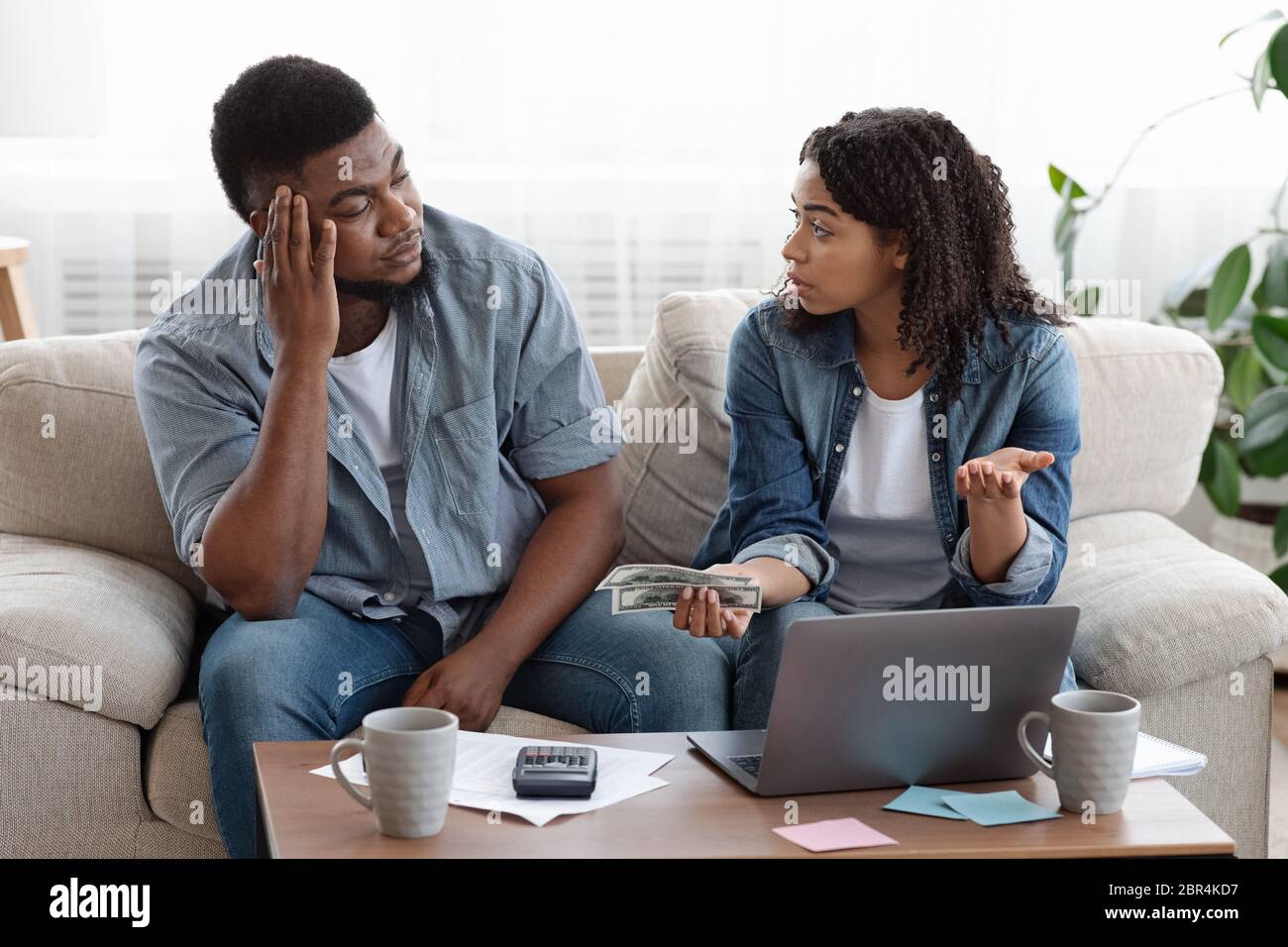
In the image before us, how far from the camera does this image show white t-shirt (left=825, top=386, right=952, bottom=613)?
69.1 inches

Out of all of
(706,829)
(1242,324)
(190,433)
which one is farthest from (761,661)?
(1242,324)

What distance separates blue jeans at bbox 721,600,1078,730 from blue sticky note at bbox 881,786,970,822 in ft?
1.23

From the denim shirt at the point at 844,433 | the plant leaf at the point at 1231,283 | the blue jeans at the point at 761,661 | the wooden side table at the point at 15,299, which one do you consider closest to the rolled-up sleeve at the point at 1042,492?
Answer: the denim shirt at the point at 844,433

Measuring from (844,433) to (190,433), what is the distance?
814 mm

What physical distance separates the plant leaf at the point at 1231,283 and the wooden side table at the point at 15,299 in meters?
2.25

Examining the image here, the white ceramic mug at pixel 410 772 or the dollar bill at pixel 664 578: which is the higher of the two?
the dollar bill at pixel 664 578

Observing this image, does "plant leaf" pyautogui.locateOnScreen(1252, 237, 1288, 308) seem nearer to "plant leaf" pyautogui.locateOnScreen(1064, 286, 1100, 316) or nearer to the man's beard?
"plant leaf" pyautogui.locateOnScreen(1064, 286, 1100, 316)

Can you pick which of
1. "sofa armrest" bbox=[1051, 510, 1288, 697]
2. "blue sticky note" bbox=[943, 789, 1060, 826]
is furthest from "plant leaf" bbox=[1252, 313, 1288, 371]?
"blue sticky note" bbox=[943, 789, 1060, 826]

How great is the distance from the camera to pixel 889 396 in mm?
1776

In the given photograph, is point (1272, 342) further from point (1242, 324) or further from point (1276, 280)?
point (1242, 324)

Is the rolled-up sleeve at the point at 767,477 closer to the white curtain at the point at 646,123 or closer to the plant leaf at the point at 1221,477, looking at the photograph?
the white curtain at the point at 646,123

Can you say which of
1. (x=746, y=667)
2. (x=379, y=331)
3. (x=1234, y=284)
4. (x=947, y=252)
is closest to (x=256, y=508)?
(x=379, y=331)

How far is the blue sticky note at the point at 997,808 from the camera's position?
1.18 meters

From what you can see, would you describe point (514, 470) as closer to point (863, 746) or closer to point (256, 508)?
point (256, 508)
